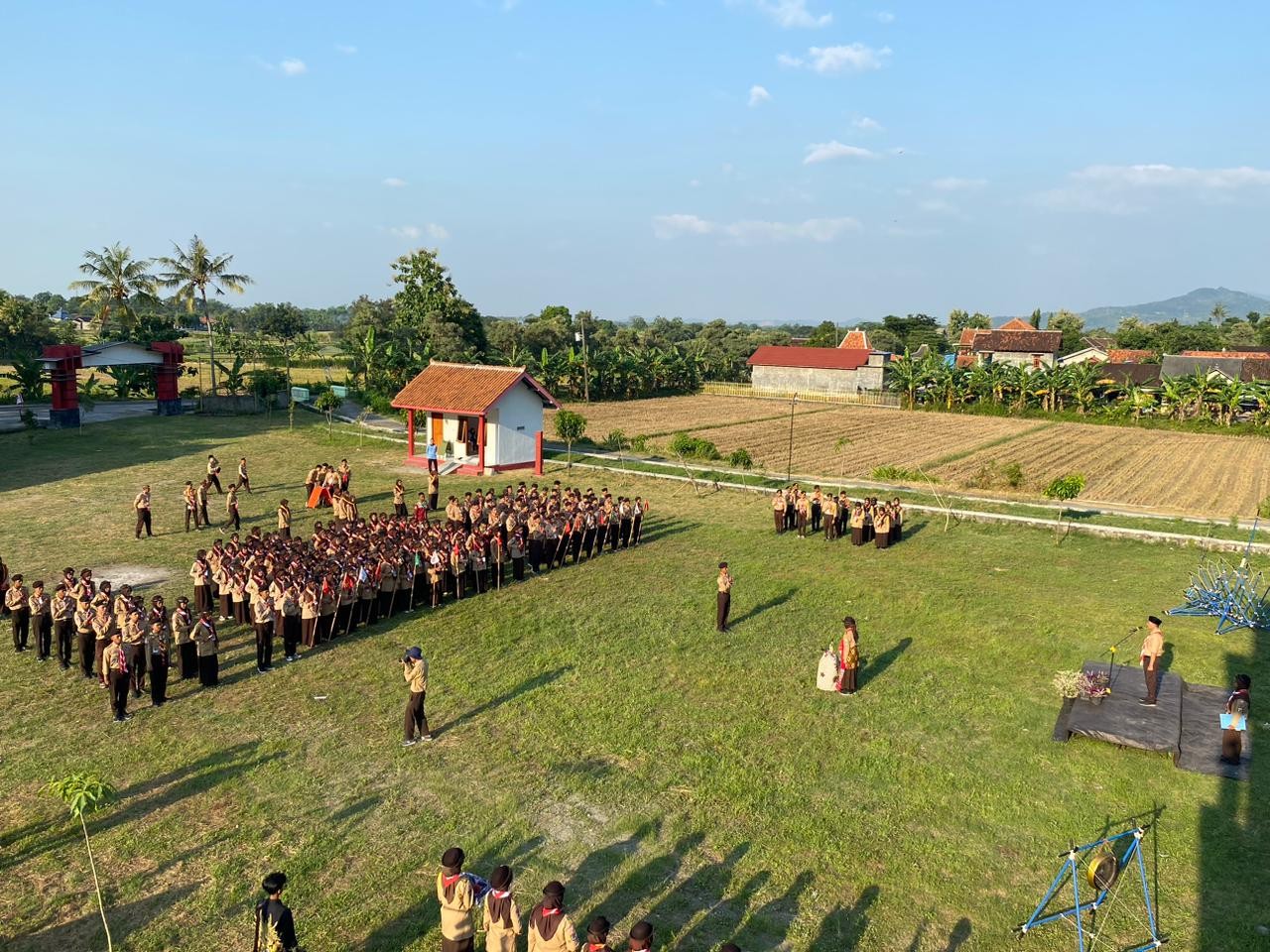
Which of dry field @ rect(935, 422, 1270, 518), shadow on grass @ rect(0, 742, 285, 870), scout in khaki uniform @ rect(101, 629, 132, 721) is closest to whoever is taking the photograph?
shadow on grass @ rect(0, 742, 285, 870)

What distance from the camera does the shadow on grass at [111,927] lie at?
742 centimetres

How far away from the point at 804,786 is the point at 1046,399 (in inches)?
2095

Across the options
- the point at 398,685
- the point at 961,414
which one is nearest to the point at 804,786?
the point at 398,685

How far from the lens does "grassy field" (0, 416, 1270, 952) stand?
803 centimetres

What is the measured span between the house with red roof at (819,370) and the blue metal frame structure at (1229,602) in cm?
4857

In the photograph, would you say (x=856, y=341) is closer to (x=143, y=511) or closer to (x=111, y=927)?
(x=143, y=511)

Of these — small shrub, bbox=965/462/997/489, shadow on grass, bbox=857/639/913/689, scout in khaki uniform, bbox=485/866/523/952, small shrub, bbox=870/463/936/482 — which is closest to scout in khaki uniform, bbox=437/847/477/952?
scout in khaki uniform, bbox=485/866/523/952

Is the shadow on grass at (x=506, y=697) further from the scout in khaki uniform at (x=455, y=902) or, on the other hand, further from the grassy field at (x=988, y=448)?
the grassy field at (x=988, y=448)

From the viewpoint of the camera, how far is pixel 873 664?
1395 cm

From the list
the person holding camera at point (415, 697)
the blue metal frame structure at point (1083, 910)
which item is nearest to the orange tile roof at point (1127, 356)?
the blue metal frame structure at point (1083, 910)

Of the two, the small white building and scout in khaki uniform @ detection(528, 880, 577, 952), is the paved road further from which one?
scout in khaki uniform @ detection(528, 880, 577, 952)

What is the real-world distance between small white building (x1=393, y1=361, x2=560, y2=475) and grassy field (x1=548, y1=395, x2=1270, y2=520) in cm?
1002

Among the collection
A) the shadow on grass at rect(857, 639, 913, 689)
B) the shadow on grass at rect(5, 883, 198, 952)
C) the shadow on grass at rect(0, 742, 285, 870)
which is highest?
the shadow on grass at rect(857, 639, 913, 689)

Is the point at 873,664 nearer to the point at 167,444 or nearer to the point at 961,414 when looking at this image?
the point at 167,444
